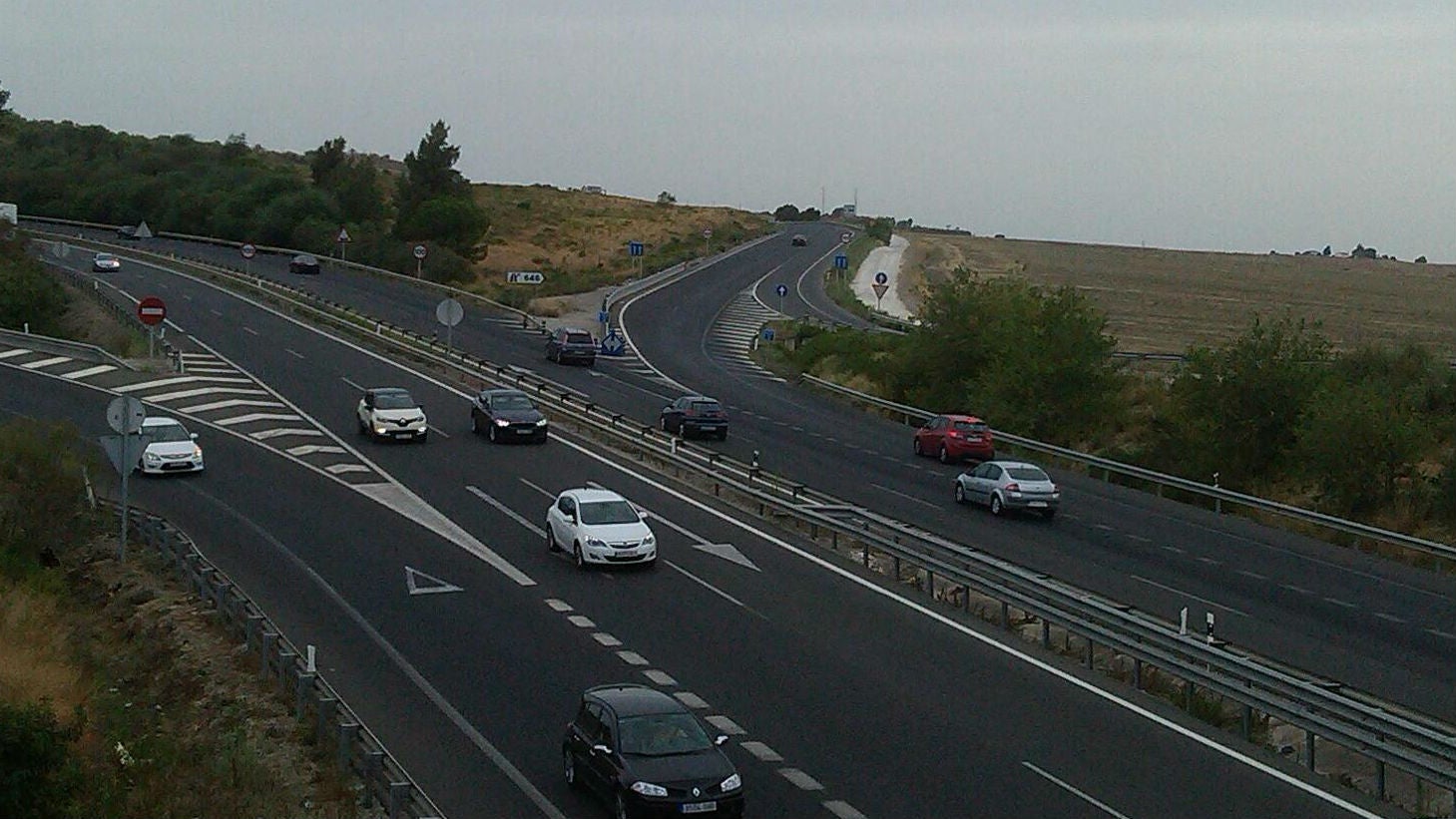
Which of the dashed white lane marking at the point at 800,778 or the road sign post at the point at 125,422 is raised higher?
the road sign post at the point at 125,422

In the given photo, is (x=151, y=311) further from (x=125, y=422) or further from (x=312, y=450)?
(x=125, y=422)

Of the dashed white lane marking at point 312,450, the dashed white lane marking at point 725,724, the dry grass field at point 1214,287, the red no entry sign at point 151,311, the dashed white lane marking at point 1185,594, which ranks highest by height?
the dry grass field at point 1214,287

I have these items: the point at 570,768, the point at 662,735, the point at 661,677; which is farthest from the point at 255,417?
the point at 662,735

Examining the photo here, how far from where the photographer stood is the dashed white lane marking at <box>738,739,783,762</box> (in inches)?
666

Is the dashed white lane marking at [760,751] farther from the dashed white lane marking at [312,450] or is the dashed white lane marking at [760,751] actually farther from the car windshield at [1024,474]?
the dashed white lane marking at [312,450]

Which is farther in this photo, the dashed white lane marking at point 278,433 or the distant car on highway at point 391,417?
the dashed white lane marking at point 278,433

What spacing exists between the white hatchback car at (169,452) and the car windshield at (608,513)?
12.5 m

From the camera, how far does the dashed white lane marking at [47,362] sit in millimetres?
48812

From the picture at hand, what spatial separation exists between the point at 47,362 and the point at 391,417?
1621 cm

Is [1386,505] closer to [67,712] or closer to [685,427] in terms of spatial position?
[685,427]

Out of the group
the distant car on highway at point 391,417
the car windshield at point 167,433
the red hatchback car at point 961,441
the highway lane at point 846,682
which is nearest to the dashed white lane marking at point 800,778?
the highway lane at point 846,682

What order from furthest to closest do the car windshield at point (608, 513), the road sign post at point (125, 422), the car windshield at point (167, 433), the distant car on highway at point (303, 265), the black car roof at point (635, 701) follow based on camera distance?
the distant car on highway at point (303, 265), the car windshield at point (167, 433), the car windshield at point (608, 513), the road sign post at point (125, 422), the black car roof at point (635, 701)

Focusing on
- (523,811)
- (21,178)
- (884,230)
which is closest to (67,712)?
(523,811)

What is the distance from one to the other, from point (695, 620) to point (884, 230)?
157m
